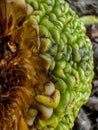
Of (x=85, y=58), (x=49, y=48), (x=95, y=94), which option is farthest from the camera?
(x=95, y=94)

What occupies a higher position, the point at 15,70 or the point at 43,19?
the point at 43,19

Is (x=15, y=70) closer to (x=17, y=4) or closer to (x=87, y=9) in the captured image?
(x=17, y=4)

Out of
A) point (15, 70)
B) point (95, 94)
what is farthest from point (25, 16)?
point (95, 94)
